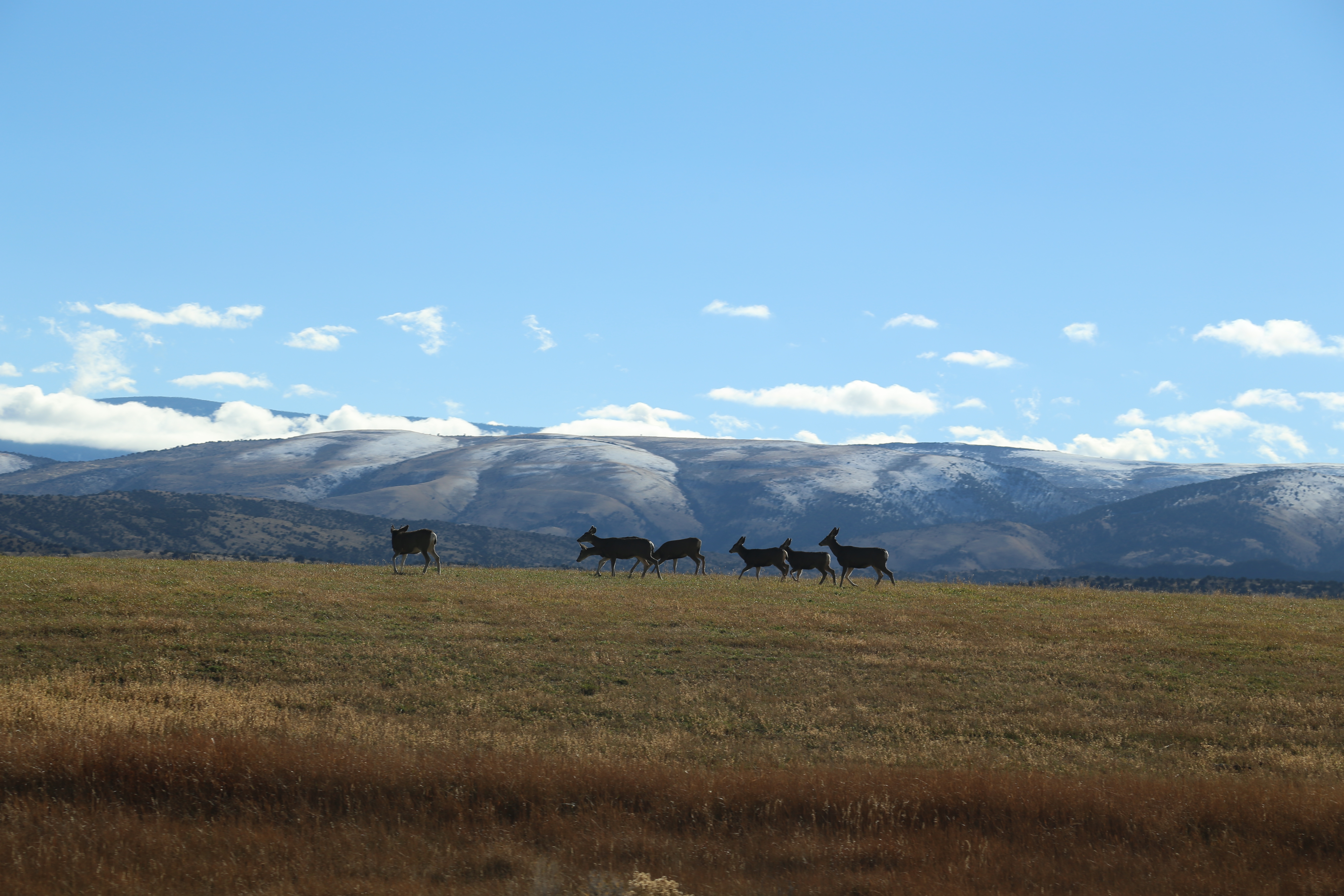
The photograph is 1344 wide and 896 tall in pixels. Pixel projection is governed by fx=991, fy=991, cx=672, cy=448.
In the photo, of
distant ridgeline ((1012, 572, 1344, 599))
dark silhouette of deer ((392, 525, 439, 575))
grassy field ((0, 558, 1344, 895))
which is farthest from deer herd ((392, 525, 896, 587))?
distant ridgeline ((1012, 572, 1344, 599))

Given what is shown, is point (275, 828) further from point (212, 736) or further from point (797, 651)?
point (797, 651)

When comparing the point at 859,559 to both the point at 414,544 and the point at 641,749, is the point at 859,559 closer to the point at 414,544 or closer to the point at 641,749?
the point at 414,544

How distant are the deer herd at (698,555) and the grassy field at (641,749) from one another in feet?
37.2

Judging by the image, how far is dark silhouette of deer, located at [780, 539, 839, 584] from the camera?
1732 inches

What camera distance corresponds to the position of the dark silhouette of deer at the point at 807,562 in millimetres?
44000

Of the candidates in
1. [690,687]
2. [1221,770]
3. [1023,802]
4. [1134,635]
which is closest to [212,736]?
[690,687]

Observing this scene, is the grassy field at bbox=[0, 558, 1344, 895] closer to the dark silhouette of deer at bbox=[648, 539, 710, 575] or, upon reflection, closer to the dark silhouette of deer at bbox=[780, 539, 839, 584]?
the dark silhouette of deer at bbox=[780, 539, 839, 584]

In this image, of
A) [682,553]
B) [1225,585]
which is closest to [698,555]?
[682,553]

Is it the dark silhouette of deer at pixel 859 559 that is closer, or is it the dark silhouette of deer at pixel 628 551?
the dark silhouette of deer at pixel 859 559

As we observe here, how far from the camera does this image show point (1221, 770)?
1538cm

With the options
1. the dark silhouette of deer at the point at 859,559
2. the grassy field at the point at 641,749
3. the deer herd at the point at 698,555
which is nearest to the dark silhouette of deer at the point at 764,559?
the deer herd at the point at 698,555

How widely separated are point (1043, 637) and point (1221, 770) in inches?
466

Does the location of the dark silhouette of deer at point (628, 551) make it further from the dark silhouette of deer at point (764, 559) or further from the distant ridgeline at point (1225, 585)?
the distant ridgeline at point (1225, 585)

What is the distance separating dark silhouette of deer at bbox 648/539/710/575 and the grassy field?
50.6ft
